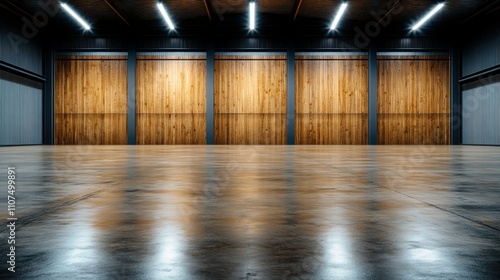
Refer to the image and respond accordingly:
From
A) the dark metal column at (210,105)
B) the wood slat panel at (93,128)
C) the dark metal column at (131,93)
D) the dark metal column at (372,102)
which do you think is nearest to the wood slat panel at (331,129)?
the dark metal column at (372,102)

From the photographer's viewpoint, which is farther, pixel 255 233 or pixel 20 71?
pixel 20 71

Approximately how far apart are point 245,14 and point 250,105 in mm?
5166

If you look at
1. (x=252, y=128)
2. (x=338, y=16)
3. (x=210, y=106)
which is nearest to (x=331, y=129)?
(x=252, y=128)

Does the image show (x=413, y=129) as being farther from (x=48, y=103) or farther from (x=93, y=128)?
(x=48, y=103)

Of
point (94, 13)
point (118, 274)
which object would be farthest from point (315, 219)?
point (94, 13)

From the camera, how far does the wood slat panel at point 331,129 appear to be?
2983 centimetres

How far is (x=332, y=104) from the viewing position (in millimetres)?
29812

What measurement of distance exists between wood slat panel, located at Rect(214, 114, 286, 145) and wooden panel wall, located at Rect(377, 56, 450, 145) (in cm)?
589

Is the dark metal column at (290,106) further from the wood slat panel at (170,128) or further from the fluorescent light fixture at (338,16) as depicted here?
the wood slat panel at (170,128)

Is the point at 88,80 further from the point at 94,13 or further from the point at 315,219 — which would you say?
the point at 315,219

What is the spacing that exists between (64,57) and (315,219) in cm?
3022

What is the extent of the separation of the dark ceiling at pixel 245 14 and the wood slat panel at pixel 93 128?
5.06 meters

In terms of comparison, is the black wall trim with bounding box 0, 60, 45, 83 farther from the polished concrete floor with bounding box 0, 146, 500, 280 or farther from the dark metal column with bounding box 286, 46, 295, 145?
the polished concrete floor with bounding box 0, 146, 500, 280

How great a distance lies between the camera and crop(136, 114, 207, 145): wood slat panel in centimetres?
2983
